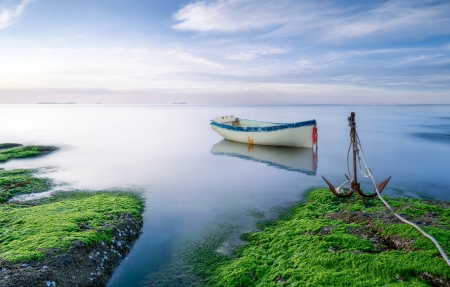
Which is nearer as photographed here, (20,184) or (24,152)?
(20,184)

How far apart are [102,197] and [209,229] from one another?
527 centimetres

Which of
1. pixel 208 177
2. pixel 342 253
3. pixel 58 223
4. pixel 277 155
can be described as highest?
pixel 342 253

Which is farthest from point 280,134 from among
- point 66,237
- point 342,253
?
point 66,237

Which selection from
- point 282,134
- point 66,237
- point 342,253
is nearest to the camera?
point 342,253

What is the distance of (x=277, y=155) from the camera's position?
21.9 meters

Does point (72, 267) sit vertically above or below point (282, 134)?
below

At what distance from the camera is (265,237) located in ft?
27.2

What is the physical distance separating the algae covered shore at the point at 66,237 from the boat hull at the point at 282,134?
47.1 feet

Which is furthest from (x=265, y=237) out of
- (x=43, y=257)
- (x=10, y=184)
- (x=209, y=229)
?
(x=10, y=184)

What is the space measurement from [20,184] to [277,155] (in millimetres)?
16291

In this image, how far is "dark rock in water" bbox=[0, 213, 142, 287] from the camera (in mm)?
5523

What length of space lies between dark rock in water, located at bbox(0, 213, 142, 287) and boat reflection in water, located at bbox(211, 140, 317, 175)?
1224 cm

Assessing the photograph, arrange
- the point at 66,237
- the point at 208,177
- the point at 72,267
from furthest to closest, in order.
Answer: the point at 208,177 < the point at 66,237 < the point at 72,267

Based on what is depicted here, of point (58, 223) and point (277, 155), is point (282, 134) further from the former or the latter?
point (58, 223)
